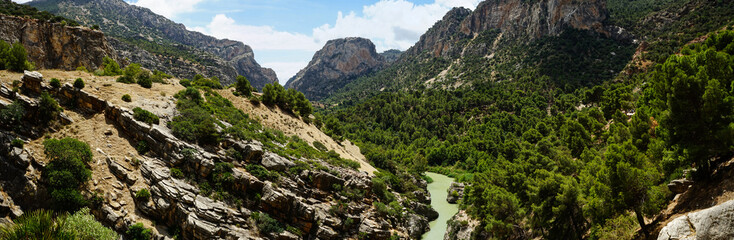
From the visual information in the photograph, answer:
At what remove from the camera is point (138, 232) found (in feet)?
88.6

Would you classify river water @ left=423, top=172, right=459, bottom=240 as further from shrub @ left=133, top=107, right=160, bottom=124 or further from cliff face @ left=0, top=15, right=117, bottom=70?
cliff face @ left=0, top=15, right=117, bottom=70

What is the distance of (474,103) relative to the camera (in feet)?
430

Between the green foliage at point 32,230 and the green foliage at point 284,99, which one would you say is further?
the green foliage at point 284,99

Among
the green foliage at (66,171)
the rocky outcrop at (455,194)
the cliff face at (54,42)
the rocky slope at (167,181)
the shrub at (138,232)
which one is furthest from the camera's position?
the rocky outcrop at (455,194)

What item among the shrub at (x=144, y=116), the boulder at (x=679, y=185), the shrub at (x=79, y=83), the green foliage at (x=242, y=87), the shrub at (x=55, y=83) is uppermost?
the green foliage at (x=242, y=87)

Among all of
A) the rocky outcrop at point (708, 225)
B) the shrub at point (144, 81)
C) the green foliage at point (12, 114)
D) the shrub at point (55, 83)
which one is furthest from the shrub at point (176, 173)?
the rocky outcrop at point (708, 225)

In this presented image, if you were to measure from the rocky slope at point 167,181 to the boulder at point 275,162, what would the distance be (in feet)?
0.40

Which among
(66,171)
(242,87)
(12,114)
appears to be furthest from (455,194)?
(12,114)

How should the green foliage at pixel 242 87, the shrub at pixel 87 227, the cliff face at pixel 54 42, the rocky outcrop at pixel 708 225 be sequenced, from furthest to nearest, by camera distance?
the green foliage at pixel 242 87 → the cliff face at pixel 54 42 → the shrub at pixel 87 227 → the rocky outcrop at pixel 708 225

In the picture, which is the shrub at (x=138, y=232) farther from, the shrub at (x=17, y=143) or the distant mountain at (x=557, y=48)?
the distant mountain at (x=557, y=48)

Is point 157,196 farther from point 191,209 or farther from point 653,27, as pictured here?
point 653,27

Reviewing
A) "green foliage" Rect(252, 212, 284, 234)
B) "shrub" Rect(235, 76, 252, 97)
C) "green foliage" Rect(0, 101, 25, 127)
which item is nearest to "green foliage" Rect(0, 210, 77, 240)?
"green foliage" Rect(252, 212, 284, 234)

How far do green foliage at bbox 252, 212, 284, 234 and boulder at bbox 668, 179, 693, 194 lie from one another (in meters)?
32.3

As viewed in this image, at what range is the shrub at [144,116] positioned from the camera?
111 ft
